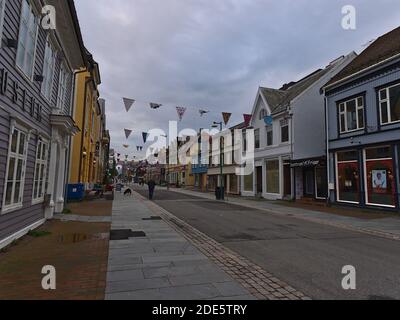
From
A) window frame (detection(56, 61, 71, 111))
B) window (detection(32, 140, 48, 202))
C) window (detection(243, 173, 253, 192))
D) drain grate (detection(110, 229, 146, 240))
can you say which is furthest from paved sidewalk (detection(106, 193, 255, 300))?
window (detection(243, 173, 253, 192))

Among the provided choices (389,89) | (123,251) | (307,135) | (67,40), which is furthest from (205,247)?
(307,135)

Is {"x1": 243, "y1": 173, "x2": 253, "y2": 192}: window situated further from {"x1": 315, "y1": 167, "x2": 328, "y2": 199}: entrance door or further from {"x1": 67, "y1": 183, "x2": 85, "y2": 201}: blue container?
{"x1": 67, "y1": 183, "x2": 85, "y2": 201}: blue container

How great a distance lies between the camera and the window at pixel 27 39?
749 cm

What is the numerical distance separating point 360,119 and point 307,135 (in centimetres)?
635

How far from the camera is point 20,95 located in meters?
7.62

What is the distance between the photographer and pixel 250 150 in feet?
100

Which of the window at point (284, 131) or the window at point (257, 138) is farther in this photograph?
the window at point (257, 138)

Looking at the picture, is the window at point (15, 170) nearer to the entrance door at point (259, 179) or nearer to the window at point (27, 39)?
the window at point (27, 39)

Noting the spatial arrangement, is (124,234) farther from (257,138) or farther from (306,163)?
(257,138)

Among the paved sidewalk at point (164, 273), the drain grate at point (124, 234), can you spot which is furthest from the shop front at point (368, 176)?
the drain grate at point (124, 234)

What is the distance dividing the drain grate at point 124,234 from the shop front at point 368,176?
42.7 ft

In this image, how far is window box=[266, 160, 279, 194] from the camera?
85.5 feet

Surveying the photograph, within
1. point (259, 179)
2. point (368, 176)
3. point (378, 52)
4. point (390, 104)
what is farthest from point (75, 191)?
point (378, 52)
